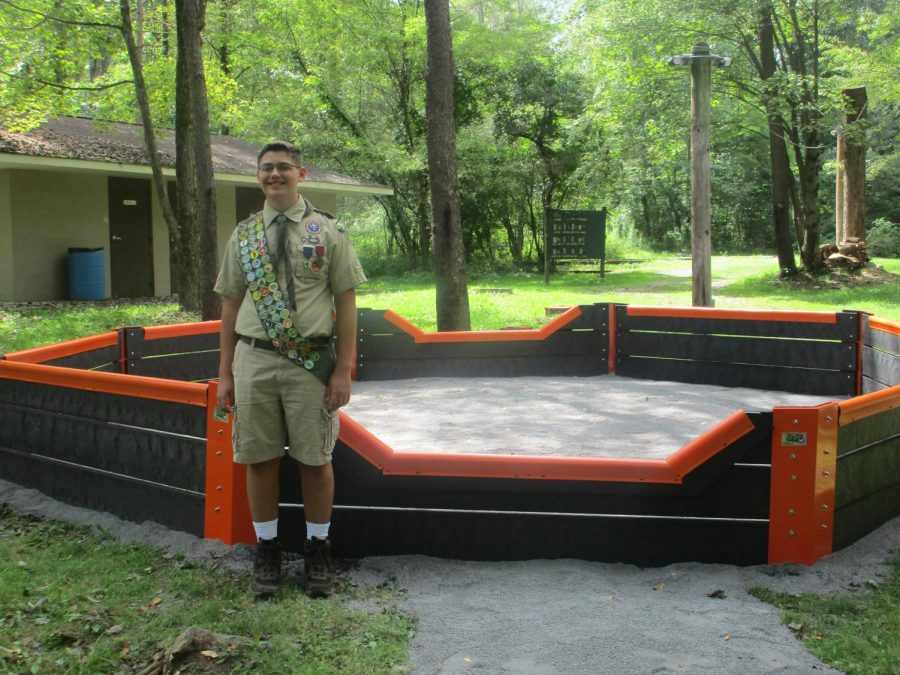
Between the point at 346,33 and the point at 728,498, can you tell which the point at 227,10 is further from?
the point at 728,498

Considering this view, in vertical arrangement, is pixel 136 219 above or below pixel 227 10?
below

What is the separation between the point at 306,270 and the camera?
404 centimetres

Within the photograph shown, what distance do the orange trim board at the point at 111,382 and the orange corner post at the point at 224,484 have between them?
158 mm

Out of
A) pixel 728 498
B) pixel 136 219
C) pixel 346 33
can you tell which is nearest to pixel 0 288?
pixel 136 219

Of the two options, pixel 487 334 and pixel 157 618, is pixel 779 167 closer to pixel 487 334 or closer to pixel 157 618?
pixel 487 334

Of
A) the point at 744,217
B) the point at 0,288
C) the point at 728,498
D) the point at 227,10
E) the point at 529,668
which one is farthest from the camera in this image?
the point at 744,217

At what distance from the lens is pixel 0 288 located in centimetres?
1831

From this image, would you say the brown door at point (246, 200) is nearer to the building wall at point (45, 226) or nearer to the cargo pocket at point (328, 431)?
the building wall at point (45, 226)

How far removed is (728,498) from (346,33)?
86.2 ft

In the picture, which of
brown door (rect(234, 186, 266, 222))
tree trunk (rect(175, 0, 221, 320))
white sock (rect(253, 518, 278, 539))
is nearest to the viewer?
white sock (rect(253, 518, 278, 539))

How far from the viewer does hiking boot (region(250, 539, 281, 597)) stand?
3.99m

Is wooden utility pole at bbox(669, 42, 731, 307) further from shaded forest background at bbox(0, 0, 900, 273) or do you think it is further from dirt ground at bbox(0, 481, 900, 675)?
shaded forest background at bbox(0, 0, 900, 273)

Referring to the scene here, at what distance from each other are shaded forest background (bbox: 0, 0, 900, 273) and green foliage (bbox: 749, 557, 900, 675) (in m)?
15.6

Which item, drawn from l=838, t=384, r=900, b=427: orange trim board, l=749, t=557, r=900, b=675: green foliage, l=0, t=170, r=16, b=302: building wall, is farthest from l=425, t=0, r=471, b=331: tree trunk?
l=0, t=170, r=16, b=302: building wall
